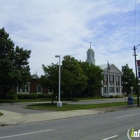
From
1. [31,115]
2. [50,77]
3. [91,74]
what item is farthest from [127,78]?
[31,115]

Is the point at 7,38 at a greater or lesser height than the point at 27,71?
greater

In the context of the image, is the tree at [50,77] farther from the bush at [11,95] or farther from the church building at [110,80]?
the church building at [110,80]

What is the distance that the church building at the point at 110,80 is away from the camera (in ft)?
228

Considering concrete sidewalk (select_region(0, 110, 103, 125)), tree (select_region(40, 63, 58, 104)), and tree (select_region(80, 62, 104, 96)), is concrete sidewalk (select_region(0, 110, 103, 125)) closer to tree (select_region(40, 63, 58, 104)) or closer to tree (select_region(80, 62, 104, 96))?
tree (select_region(40, 63, 58, 104))

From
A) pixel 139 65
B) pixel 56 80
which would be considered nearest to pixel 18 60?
pixel 56 80

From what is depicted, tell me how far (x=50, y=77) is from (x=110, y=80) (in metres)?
43.0

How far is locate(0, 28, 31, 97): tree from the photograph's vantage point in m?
33.0

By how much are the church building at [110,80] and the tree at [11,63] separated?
1403 inches

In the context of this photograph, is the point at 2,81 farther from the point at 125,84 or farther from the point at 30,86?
the point at 125,84

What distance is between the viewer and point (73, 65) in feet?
155

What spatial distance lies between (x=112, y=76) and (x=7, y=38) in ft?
144

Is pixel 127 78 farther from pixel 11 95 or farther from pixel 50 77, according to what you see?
pixel 50 77

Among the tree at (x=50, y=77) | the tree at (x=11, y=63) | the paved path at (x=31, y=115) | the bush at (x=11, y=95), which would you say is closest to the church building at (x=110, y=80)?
the bush at (x=11, y=95)

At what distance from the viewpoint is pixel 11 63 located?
33406 millimetres
